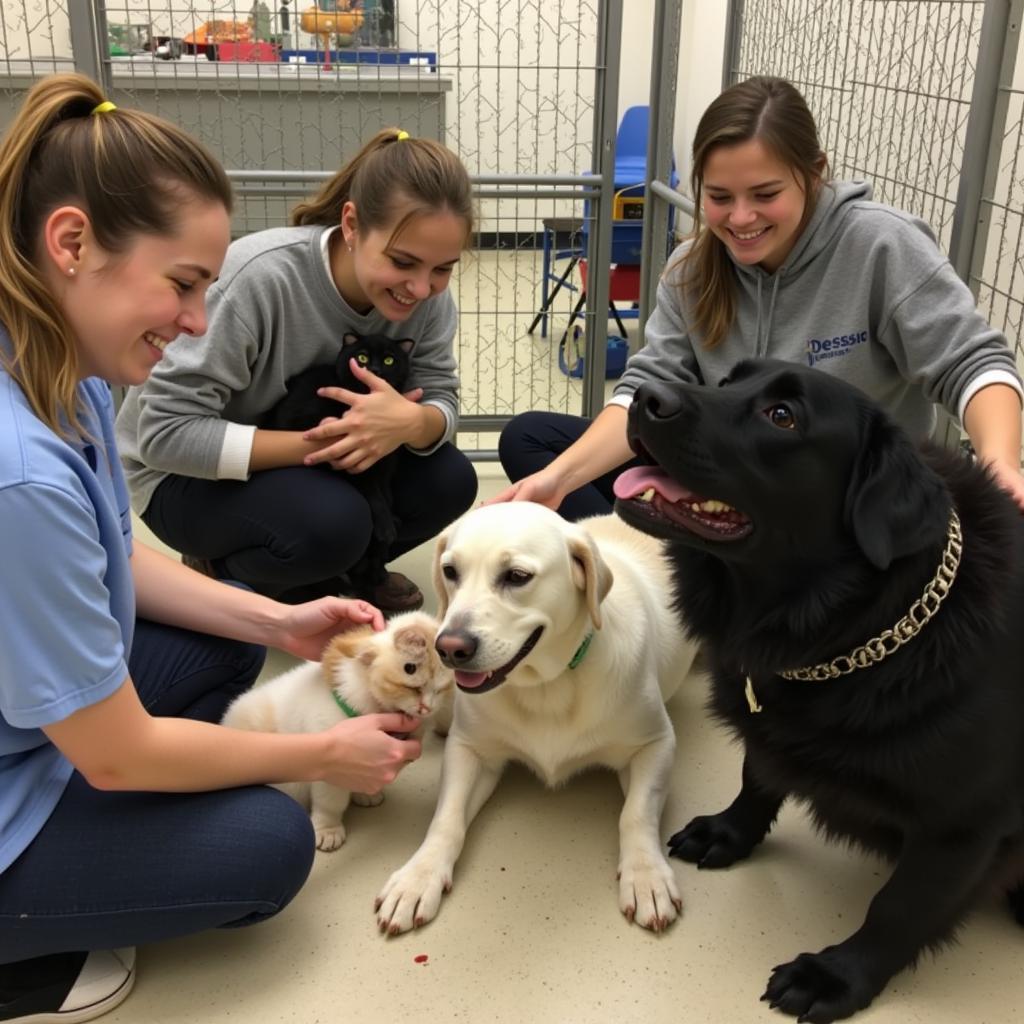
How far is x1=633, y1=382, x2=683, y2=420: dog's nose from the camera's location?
3.78 ft

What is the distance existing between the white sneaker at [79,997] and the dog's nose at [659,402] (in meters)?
1.07

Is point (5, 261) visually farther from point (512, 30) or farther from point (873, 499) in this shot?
point (512, 30)

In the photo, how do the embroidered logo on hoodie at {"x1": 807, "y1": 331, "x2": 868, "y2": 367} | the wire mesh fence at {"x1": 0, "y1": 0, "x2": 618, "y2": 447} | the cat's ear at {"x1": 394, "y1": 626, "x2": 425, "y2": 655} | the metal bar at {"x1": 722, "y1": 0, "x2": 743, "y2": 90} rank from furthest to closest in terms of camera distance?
the metal bar at {"x1": 722, "y1": 0, "x2": 743, "y2": 90} < the wire mesh fence at {"x1": 0, "y1": 0, "x2": 618, "y2": 447} < the embroidered logo on hoodie at {"x1": 807, "y1": 331, "x2": 868, "y2": 367} < the cat's ear at {"x1": 394, "y1": 626, "x2": 425, "y2": 655}

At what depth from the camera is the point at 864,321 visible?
1891mm

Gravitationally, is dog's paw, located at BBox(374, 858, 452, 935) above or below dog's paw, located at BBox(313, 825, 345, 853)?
above

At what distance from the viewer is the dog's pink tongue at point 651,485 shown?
3.95 feet

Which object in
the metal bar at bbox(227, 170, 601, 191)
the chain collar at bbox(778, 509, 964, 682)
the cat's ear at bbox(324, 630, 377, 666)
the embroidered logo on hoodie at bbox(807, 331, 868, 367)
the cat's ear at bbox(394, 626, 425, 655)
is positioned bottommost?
the cat's ear at bbox(324, 630, 377, 666)

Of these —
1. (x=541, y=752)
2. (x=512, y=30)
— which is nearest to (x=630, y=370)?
(x=541, y=752)

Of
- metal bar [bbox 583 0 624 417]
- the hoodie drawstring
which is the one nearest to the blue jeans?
the hoodie drawstring

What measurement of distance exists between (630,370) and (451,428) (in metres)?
0.47

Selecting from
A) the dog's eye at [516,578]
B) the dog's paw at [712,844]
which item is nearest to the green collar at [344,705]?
the dog's eye at [516,578]

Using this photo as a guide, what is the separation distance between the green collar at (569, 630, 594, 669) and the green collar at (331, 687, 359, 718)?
1.21ft

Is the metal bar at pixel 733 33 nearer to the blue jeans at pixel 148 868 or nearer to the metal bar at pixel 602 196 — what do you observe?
the metal bar at pixel 602 196

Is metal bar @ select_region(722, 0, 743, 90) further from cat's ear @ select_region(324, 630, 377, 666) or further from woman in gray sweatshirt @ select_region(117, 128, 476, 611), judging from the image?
cat's ear @ select_region(324, 630, 377, 666)
